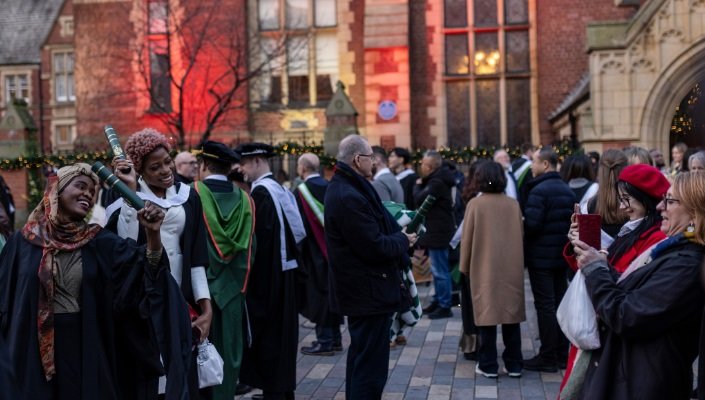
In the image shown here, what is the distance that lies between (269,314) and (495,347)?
223 centimetres

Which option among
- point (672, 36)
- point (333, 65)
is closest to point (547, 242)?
point (672, 36)

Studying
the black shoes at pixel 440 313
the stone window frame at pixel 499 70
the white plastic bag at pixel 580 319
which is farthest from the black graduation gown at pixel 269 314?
the stone window frame at pixel 499 70

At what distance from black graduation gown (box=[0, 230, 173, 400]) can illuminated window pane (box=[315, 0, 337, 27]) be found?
1802 centimetres

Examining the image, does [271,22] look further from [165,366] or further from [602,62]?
[165,366]

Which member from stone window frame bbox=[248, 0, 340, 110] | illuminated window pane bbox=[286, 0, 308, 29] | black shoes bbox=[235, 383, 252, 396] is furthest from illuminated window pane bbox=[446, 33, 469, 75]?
black shoes bbox=[235, 383, 252, 396]

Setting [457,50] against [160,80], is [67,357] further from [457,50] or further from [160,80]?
[160,80]

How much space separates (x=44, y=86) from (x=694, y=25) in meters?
35.2

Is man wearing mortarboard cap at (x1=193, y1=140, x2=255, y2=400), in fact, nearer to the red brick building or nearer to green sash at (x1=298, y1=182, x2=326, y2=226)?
green sash at (x1=298, y1=182, x2=326, y2=226)

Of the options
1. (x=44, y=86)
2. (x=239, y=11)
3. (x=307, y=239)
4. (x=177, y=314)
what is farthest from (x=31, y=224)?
(x=44, y=86)

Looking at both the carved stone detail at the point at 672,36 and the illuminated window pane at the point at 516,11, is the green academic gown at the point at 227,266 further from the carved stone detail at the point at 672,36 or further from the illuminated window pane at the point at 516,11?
the illuminated window pane at the point at 516,11

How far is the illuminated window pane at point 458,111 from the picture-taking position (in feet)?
68.7

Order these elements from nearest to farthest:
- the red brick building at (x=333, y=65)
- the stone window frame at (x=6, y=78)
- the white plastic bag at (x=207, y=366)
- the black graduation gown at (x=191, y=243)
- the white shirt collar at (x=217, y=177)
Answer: the black graduation gown at (x=191, y=243) → the white plastic bag at (x=207, y=366) → the white shirt collar at (x=217, y=177) → the red brick building at (x=333, y=65) → the stone window frame at (x=6, y=78)

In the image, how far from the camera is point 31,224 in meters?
3.89

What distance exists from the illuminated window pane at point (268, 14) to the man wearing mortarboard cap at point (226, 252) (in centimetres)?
1621
